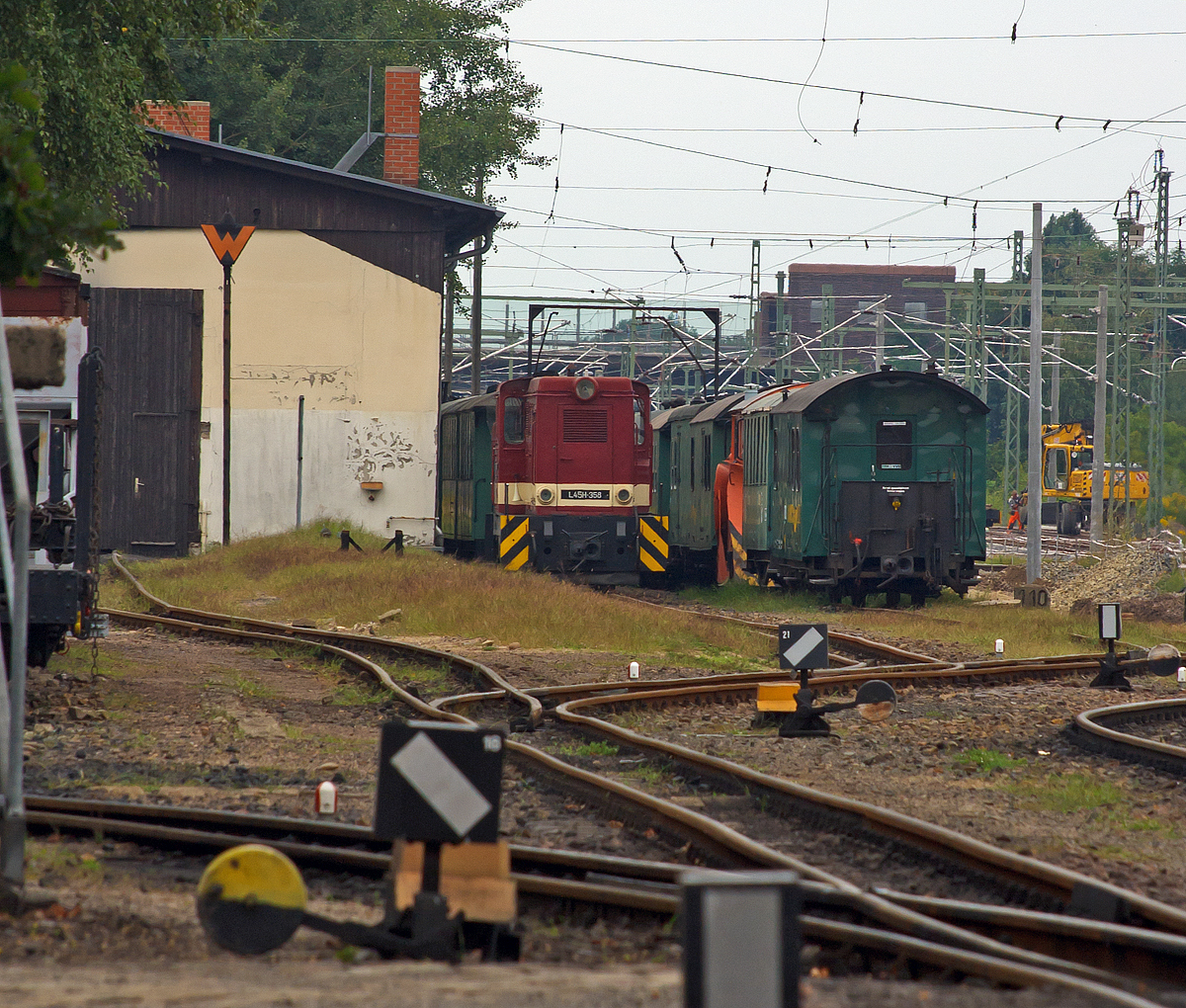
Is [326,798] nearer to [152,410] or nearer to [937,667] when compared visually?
[937,667]

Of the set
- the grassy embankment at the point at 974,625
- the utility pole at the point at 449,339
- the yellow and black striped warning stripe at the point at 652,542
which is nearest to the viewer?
the grassy embankment at the point at 974,625

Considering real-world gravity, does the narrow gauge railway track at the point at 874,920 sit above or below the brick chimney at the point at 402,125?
below

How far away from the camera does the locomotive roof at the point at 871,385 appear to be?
73.4 feet

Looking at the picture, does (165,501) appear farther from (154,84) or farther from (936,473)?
(936,473)

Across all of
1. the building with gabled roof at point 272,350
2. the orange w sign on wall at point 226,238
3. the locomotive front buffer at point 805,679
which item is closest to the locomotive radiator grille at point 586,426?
the orange w sign on wall at point 226,238

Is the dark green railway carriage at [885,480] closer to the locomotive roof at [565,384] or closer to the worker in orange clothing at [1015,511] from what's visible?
the locomotive roof at [565,384]

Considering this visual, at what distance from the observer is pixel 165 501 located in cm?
3142

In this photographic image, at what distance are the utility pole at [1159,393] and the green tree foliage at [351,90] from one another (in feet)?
67.0

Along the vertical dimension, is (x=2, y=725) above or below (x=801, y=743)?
above

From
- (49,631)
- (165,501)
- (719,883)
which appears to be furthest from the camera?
(165,501)

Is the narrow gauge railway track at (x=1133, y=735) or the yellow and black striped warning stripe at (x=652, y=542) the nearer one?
the narrow gauge railway track at (x=1133, y=735)

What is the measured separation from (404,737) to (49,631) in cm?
781

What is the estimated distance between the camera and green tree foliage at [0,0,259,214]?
16078mm

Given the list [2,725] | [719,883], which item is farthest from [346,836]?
[719,883]
